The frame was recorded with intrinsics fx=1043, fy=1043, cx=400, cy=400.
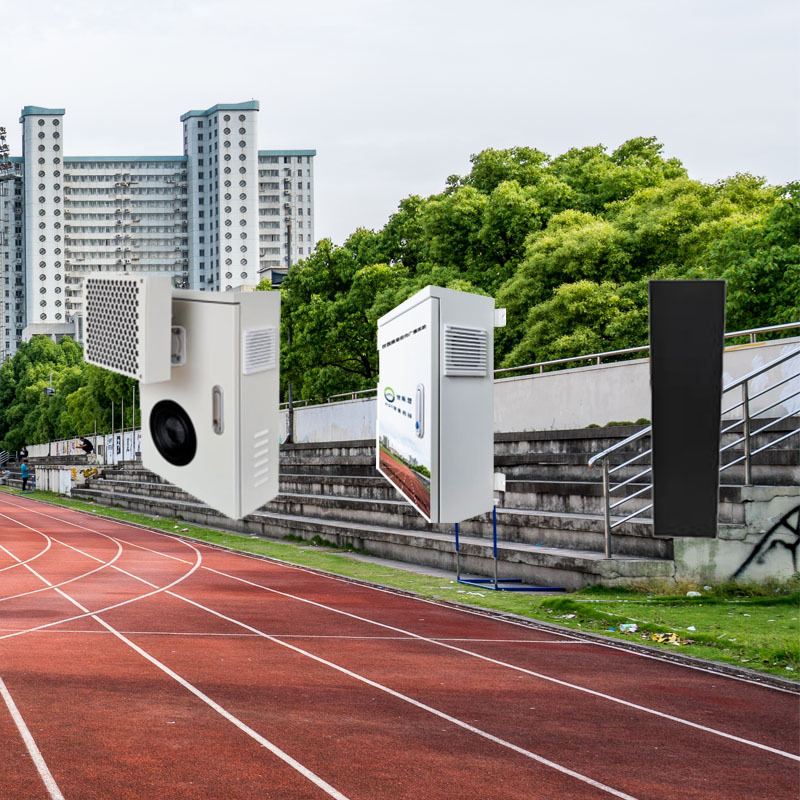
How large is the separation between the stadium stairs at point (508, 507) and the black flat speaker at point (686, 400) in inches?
19.6

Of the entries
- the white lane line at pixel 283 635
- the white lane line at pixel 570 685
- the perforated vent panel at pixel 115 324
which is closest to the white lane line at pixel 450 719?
the white lane line at pixel 283 635

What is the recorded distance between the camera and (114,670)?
19.3 m

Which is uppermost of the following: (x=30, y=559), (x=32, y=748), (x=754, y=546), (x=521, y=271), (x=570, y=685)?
(x=521, y=271)

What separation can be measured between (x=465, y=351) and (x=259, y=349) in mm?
527

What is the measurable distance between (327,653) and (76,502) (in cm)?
1821

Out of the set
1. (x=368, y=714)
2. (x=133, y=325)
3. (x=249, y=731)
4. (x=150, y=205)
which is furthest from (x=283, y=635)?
(x=133, y=325)

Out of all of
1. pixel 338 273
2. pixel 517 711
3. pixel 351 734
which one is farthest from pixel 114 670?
pixel 338 273

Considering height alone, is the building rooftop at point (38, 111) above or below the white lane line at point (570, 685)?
above

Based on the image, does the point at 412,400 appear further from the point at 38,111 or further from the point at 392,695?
the point at 392,695

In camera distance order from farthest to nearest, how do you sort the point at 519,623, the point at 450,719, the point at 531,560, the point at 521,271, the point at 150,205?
the point at 521,271 < the point at 519,623 < the point at 531,560 < the point at 450,719 < the point at 150,205

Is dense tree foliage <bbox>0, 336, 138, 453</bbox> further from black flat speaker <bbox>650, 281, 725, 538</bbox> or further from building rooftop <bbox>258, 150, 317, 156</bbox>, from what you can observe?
black flat speaker <bbox>650, 281, 725, 538</bbox>

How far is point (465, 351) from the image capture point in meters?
1.72

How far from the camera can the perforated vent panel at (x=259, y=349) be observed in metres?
1.24

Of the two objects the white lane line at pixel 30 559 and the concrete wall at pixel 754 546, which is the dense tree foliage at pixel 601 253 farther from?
the white lane line at pixel 30 559
